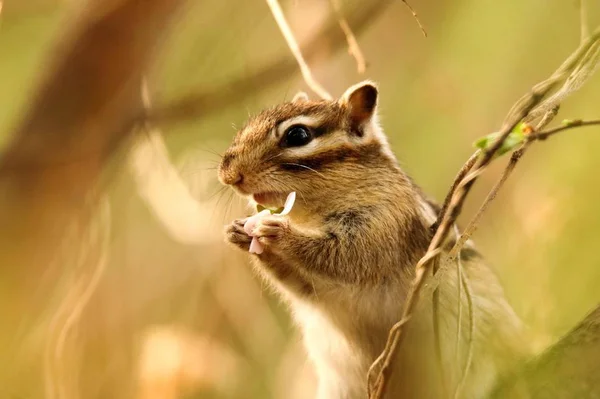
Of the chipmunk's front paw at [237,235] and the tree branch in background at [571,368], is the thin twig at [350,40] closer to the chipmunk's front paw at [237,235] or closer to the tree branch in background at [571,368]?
the chipmunk's front paw at [237,235]

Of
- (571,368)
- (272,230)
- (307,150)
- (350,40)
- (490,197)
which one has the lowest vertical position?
(571,368)

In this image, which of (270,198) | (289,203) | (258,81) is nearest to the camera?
(289,203)

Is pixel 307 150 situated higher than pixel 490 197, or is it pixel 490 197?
pixel 307 150

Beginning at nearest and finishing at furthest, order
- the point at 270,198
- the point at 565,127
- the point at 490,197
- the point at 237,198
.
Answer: the point at 565,127
the point at 490,197
the point at 270,198
the point at 237,198

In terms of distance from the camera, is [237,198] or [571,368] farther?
[237,198]

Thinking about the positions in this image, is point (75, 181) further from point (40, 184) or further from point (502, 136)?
point (502, 136)

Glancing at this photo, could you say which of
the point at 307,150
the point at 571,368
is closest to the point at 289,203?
the point at 307,150

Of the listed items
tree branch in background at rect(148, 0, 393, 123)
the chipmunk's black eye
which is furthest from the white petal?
tree branch in background at rect(148, 0, 393, 123)

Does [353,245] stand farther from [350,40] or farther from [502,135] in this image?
[502,135]

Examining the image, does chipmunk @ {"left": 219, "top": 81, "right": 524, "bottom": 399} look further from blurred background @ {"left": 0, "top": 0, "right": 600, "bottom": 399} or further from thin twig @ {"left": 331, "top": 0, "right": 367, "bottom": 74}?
blurred background @ {"left": 0, "top": 0, "right": 600, "bottom": 399}
